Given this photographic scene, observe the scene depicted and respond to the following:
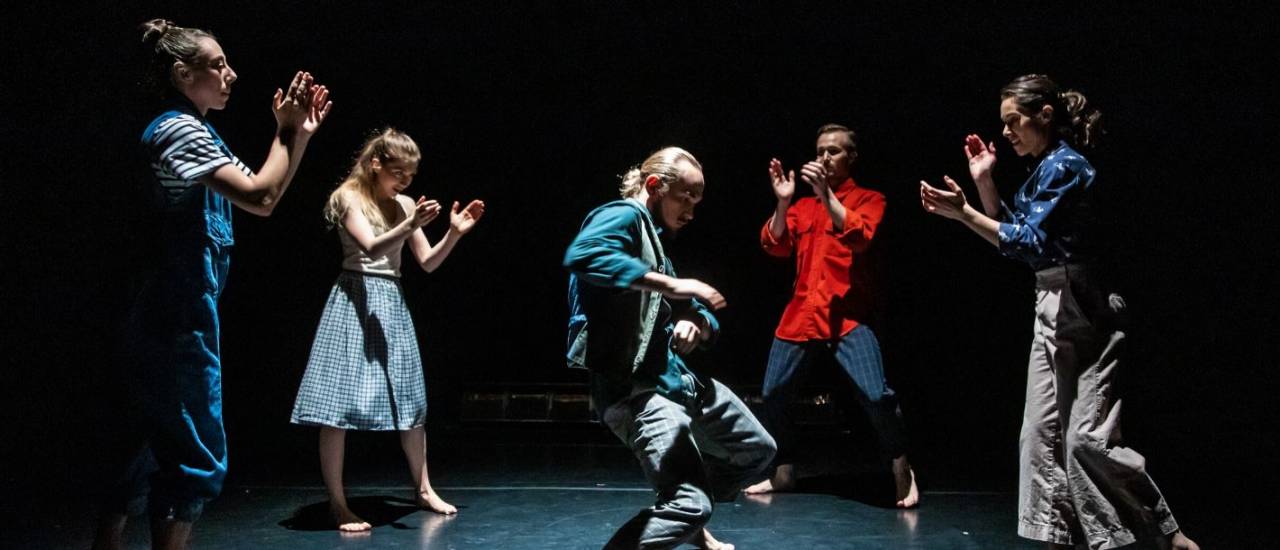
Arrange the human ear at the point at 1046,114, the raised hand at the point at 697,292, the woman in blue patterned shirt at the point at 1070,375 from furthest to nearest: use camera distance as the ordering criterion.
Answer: the human ear at the point at 1046,114
the woman in blue patterned shirt at the point at 1070,375
the raised hand at the point at 697,292

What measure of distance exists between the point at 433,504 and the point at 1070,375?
6.27 feet

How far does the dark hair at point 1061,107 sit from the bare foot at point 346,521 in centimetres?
211

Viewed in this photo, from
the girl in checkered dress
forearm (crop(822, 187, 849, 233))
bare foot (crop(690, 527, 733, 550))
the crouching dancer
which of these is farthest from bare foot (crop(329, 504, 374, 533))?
forearm (crop(822, 187, 849, 233))

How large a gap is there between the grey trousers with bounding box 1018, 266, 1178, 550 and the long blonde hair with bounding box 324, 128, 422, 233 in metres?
1.87

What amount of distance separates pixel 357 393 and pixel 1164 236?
389 cm

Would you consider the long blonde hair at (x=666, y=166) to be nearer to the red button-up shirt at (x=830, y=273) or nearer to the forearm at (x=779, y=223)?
the forearm at (x=779, y=223)

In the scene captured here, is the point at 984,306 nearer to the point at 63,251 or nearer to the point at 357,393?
the point at 357,393

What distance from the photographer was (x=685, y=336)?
1828mm

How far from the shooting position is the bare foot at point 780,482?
3285 millimetres

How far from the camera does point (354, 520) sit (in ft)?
9.05

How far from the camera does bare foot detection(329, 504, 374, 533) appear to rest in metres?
2.71

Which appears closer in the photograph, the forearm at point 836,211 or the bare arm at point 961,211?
the bare arm at point 961,211

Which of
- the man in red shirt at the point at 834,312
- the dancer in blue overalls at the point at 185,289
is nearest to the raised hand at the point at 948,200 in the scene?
the man in red shirt at the point at 834,312

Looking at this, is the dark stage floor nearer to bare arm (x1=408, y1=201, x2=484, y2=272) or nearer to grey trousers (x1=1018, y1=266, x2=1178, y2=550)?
grey trousers (x1=1018, y1=266, x2=1178, y2=550)
